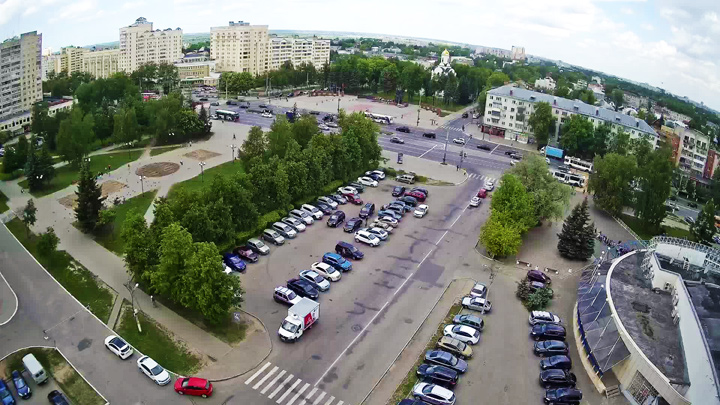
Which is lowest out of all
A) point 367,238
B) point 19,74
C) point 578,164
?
point 367,238

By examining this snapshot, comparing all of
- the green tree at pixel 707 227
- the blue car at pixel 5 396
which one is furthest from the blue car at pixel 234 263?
the green tree at pixel 707 227

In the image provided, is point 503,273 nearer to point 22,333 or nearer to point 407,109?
point 22,333

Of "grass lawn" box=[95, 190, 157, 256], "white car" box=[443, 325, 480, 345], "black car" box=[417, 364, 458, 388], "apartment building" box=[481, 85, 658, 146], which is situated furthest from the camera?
"apartment building" box=[481, 85, 658, 146]

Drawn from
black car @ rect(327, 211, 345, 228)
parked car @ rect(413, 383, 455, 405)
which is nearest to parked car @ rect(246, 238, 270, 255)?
black car @ rect(327, 211, 345, 228)

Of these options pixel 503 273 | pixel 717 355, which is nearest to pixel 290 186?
pixel 503 273

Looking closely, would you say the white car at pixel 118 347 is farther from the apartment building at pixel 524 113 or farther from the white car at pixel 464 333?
the apartment building at pixel 524 113

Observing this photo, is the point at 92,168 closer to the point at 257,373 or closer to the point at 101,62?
the point at 257,373

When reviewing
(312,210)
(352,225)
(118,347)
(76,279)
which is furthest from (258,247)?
(118,347)

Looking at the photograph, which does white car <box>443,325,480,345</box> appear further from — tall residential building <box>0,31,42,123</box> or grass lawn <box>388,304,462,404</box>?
tall residential building <box>0,31,42,123</box>
